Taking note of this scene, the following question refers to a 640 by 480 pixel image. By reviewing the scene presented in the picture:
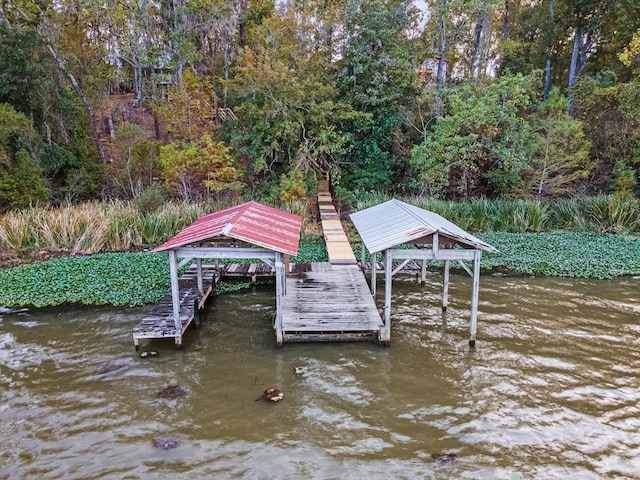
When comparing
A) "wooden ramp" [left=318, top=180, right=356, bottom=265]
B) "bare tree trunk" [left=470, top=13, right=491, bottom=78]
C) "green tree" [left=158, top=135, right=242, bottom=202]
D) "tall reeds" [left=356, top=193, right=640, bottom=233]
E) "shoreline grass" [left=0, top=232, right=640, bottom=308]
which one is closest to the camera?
"shoreline grass" [left=0, top=232, right=640, bottom=308]

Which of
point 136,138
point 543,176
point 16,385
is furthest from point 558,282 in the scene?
point 136,138

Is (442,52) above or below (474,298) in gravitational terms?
above

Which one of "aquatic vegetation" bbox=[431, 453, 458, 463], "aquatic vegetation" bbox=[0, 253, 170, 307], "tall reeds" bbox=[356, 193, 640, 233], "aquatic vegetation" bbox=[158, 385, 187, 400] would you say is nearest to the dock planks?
"aquatic vegetation" bbox=[158, 385, 187, 400]

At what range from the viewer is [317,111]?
53.2ft

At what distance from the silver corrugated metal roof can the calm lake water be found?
1.79 metres

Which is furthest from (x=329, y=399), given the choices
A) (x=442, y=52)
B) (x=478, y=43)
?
(x=478, y=43)

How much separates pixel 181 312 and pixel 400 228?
4.31 meters

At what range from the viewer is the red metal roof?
7004mm

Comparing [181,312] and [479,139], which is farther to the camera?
[479,139]

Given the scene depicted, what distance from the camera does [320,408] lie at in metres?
5.93

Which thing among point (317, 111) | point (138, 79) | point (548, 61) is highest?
point (548, 61)

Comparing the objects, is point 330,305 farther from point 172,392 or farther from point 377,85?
point 377,85

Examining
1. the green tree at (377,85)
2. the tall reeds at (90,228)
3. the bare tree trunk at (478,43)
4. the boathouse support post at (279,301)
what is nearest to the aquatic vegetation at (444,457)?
the boathouse support post at (279,301)

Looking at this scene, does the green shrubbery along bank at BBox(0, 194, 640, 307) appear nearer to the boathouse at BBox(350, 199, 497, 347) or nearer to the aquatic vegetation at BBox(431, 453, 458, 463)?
the boathouse at BBox(350, 199, 497, 347)
